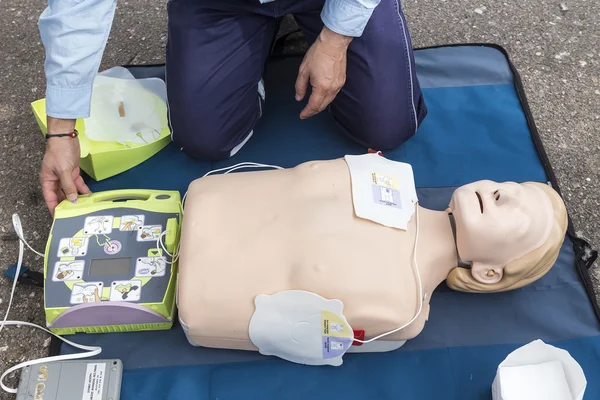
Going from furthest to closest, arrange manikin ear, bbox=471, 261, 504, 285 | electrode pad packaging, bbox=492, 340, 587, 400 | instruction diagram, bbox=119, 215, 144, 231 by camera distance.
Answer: instruction diagram, bbox=119, 215, 144, 231, manikin ear, bbox=471, 261, 504, 285, electrode pad packaging, bbox=492, 340, 587, 400

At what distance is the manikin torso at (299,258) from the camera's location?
1066mm

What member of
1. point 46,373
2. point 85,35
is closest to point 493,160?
point 85,35

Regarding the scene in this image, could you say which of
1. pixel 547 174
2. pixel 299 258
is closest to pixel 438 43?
pixel 547 174

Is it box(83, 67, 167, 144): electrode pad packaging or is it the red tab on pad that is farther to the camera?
box(83, 67, 167, 144): electrode pad packaging

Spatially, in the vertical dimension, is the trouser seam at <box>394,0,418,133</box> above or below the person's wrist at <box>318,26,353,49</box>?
below

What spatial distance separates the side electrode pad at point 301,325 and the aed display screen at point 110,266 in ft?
1.07

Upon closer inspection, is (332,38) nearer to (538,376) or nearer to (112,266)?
(112,266)

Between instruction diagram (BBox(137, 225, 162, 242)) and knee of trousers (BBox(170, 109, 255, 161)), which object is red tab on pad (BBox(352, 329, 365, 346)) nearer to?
instruction diagram (BBox(137, 225, 162, 242))

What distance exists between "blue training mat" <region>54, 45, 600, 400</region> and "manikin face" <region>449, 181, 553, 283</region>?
0.19 metres

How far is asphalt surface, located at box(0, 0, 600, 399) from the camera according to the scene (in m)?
1.44

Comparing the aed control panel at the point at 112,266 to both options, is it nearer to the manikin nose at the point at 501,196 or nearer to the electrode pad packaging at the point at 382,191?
the electrode pad packaging at the point at 382,191

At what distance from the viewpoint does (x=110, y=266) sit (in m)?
1.22

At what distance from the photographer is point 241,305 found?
108cm

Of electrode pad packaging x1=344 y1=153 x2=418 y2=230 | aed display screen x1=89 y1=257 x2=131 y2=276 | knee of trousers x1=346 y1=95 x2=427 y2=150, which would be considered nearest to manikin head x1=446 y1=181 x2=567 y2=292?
electrode pad packaging x1=344 y1=153 x2=418 y2=230
